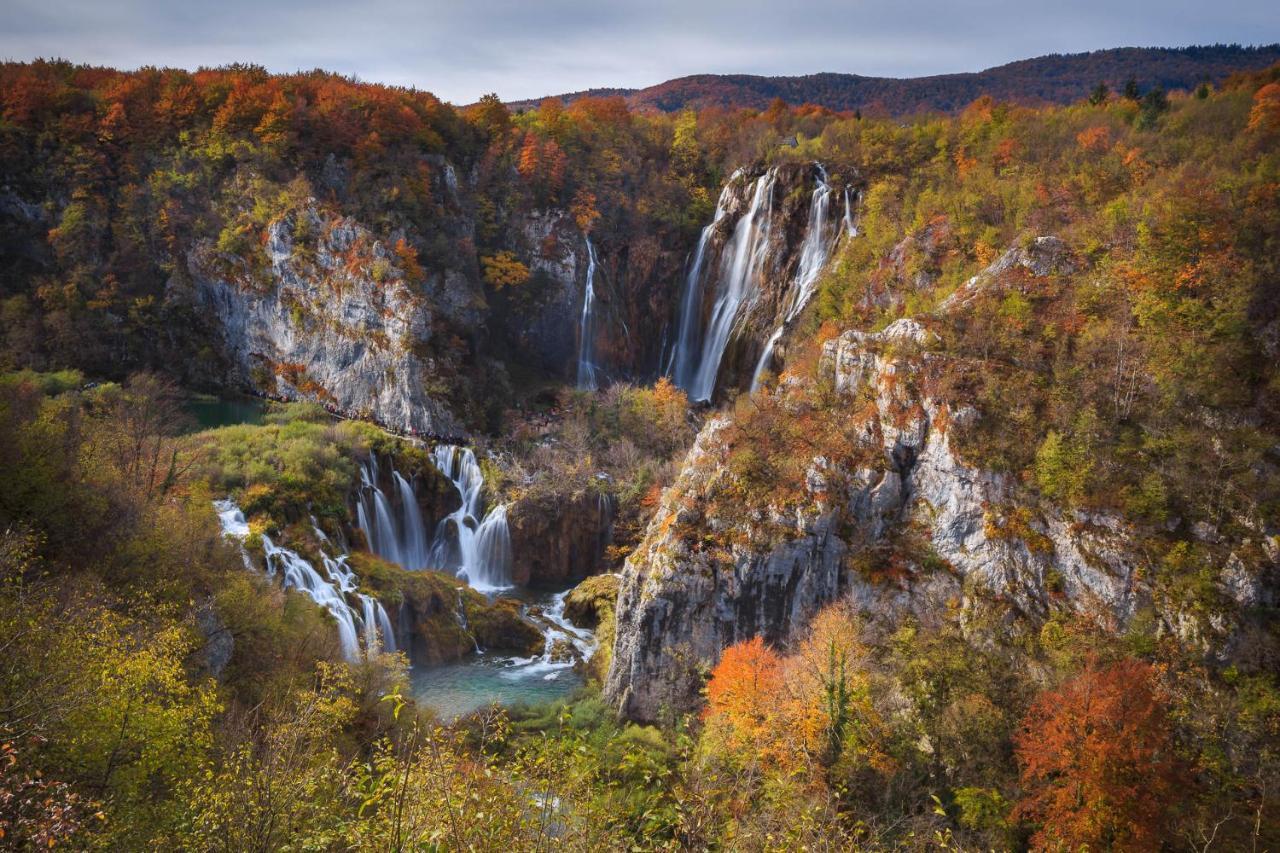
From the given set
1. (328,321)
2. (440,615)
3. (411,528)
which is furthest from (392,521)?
(328,321)

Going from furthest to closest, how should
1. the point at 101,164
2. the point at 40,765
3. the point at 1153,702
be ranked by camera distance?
the point at 101,164
the point at 1153,702
the point at 40,765

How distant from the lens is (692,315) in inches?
2087

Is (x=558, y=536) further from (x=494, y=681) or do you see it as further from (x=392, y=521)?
(x=494, y=681)

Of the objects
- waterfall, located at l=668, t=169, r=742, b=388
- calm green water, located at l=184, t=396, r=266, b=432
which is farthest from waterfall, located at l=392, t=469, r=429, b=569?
waterfall, located at l=668, t=169, r=742, b=388

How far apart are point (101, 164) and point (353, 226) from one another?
19189mm

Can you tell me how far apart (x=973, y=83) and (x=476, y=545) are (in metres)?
90.3

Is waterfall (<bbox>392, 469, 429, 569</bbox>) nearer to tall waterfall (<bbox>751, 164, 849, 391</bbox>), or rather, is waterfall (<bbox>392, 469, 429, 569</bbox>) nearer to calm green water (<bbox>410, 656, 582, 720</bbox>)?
calm green water (<bbox>410, 656, 582, 720</bbox>)

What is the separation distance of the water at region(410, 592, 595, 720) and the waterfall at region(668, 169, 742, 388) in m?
26.1

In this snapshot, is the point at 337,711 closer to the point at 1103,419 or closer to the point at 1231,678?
the point at 1231,678

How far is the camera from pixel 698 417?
45781 mm

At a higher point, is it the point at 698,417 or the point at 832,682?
the point at 698,417

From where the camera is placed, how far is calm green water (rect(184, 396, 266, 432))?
43.5m

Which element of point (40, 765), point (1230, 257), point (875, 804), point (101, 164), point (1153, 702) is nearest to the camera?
point (40, 765)

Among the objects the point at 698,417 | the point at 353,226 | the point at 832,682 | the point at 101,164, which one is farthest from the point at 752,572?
the point at 101,164
